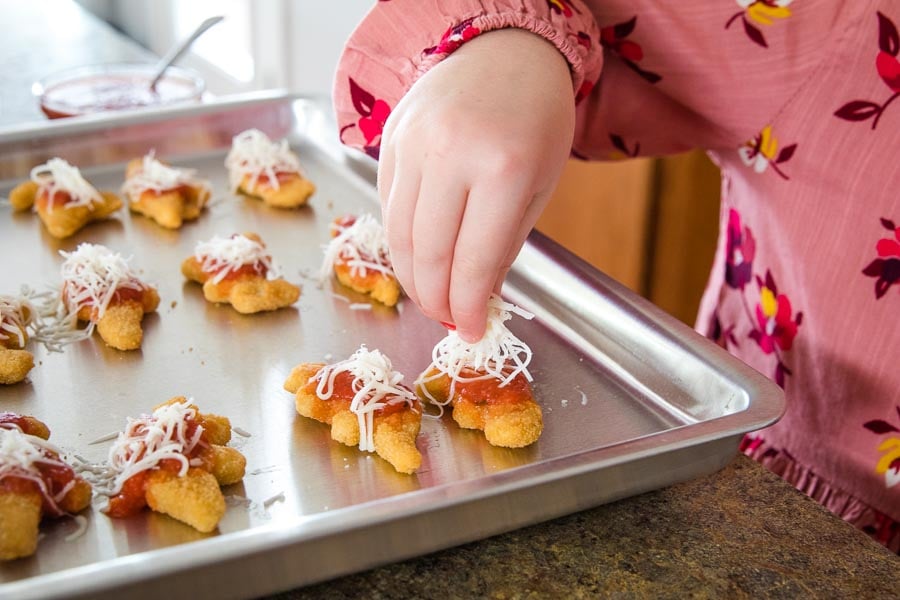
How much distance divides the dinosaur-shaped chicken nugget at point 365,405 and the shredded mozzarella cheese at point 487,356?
4cm

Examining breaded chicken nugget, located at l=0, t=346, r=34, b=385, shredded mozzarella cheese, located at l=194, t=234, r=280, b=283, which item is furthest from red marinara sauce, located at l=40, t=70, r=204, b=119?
breaded chicken nugget, located at l=0, t=346, r=34, b=385

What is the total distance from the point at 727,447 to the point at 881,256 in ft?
0.93

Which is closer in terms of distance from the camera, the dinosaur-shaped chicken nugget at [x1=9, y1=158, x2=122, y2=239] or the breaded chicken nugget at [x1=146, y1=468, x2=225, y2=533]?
the breaded chicken nugget at [x1=146, y1=468, x2=225, y2=533]

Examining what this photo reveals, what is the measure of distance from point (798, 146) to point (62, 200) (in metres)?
0.76

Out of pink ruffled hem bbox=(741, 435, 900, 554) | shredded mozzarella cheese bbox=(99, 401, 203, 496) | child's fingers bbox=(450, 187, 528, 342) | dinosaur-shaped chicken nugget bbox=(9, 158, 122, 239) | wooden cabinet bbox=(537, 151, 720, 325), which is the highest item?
child's fingers bbox=(450, 187, 528, 342)

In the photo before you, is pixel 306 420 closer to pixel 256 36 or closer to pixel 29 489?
pixel 29 489

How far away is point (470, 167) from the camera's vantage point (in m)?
0.64

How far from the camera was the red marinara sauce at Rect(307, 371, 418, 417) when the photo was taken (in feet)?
2.57

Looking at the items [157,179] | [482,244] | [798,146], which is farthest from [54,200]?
[798,146]

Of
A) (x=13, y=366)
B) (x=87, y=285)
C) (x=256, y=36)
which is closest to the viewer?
(x=13, y=366)

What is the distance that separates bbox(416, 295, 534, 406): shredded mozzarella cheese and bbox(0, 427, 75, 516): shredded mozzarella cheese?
0.95ft

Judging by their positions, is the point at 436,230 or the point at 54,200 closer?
the point at 436,230

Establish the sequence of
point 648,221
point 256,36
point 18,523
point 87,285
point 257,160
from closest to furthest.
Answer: point 18,523 → point 87,285 → point 257,160 → point 648,221 → point 256,36

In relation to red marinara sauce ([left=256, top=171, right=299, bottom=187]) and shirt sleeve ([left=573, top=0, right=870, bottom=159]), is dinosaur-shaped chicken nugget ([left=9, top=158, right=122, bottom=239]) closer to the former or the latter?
red marinara sauce ([left=256, top=171, right=299, bottom=187])
